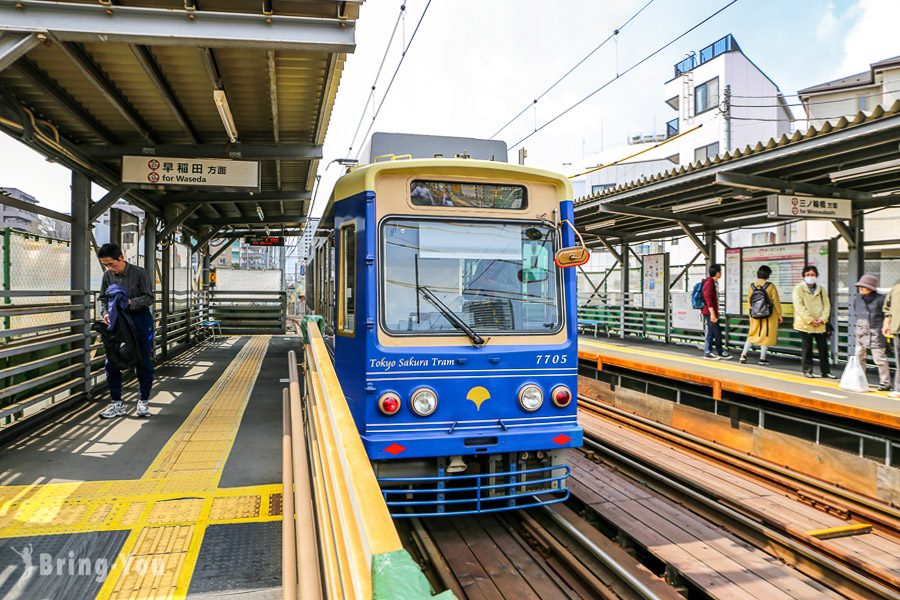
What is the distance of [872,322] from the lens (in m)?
7.43

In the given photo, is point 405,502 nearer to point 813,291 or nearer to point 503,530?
→ point 503,530

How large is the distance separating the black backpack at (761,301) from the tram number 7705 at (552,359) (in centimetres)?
634

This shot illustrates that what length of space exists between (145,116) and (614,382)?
350 inches

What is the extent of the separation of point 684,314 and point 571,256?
395 inches

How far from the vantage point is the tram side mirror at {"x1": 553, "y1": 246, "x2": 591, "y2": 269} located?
426 cm

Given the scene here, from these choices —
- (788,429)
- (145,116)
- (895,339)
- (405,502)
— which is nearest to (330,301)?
(405,502)

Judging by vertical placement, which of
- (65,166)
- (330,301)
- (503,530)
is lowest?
(503,530)

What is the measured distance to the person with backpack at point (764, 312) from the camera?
378 inches

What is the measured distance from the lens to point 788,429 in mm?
7262

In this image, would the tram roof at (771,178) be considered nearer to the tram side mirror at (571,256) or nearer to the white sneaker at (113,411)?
the tram side mirror at (571,256)

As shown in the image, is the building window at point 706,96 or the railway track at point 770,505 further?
the building window at point 706,96

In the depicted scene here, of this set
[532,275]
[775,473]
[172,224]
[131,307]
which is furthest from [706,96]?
[131,307]

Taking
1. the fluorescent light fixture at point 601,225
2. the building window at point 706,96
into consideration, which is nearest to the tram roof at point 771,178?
the fluorescent light fixture at point 601,225

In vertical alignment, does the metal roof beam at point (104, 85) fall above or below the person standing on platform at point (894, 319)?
above
